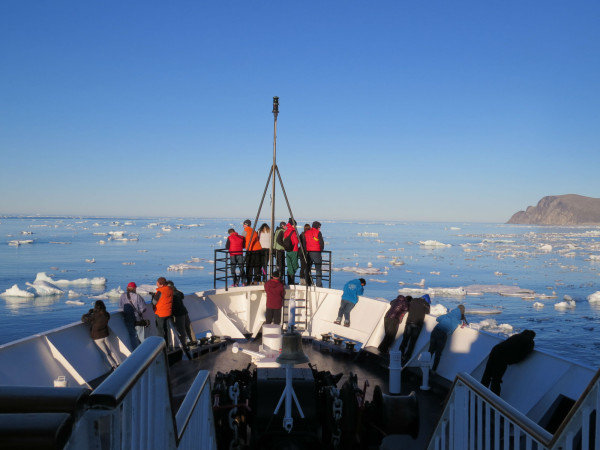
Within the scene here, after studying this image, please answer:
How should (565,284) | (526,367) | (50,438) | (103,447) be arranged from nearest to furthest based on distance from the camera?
(50,438)
(103,447)
(526,367)
(565,284)

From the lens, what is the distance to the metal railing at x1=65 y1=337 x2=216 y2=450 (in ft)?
3.26

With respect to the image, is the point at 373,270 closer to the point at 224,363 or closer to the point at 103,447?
the point at 224,363

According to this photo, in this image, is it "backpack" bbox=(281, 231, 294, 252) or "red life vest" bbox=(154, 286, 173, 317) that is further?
"backpack" bbox=(281, 231, 294, 252)

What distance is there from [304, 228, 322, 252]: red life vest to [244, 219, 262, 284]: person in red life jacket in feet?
3.89

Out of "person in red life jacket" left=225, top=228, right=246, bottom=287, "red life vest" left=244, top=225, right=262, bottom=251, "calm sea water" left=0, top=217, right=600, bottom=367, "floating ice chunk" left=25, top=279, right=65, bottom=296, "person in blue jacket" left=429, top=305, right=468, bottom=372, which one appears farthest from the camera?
"floating ice chunk" left=25, top=279, right=65, bottom=296

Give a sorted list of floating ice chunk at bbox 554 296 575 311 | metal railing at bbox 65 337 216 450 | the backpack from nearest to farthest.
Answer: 1. metal railing at bbox 65 337 216 450
2. the backpack
3. floating ice chunk at bbox 554 296 575 311

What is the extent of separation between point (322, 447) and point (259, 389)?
2.52 feet

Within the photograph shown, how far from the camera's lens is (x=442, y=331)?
732 cm

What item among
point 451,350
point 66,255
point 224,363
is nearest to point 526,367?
point 451,350

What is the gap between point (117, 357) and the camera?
7.61 m

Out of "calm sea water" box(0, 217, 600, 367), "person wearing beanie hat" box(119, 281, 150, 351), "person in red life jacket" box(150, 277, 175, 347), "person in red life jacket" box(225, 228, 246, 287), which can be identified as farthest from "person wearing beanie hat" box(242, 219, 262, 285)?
"calm sea water" box(0, 217, 600, 367)

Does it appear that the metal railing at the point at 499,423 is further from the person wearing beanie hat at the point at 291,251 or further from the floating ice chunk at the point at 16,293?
the floating ice chunk at the point at 16,293

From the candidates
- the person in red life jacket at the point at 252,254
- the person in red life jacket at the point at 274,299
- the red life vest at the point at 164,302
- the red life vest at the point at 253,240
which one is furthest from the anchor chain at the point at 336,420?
the red life vest at the point at 253,240

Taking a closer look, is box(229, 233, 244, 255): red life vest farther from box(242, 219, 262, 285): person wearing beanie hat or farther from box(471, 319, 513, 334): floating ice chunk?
box(471, 319, 513, 334): floating ice chunk
